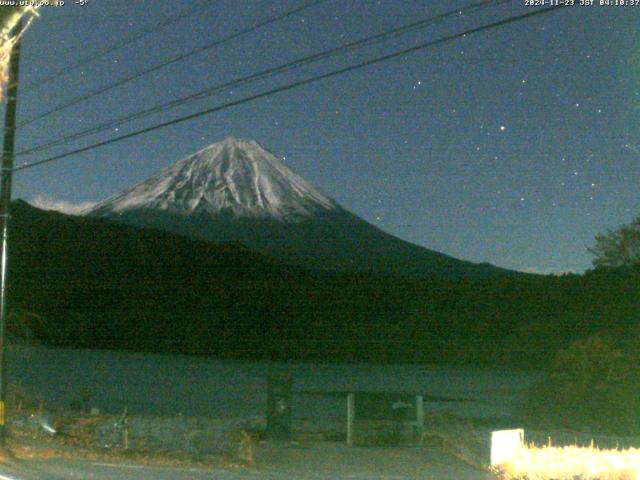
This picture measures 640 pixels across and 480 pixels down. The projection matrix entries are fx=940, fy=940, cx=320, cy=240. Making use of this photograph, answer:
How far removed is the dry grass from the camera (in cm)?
1107

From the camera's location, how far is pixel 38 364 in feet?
144

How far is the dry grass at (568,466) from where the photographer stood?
36.3ft

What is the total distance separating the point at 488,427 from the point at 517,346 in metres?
25.4

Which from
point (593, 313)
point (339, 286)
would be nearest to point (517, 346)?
point (593, 313)

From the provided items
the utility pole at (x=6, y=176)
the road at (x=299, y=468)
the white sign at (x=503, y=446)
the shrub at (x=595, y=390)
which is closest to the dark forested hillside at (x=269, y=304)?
the shrub at (x=595, y=390)

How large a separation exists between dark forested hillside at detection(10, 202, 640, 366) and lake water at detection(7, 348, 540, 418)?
2.57 m

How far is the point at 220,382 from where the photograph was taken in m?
38.8

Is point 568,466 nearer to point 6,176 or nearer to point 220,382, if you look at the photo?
point 6,176

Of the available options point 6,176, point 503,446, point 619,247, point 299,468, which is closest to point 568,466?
point 503,446

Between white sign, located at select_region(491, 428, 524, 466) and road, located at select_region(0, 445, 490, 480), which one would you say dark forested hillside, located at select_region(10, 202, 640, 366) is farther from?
white sign, located at select_region(491, 428, 524, 466)

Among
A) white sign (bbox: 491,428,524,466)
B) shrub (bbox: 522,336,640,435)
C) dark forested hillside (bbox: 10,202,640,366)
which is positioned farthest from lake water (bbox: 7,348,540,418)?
white sign (bbox: 491,428,524,466)

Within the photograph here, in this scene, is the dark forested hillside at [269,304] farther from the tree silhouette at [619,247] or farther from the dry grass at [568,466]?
the dry grass at [568,466]

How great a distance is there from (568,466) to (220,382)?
93.2 ft

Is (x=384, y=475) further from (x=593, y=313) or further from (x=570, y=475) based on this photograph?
(x=593, y=313)
